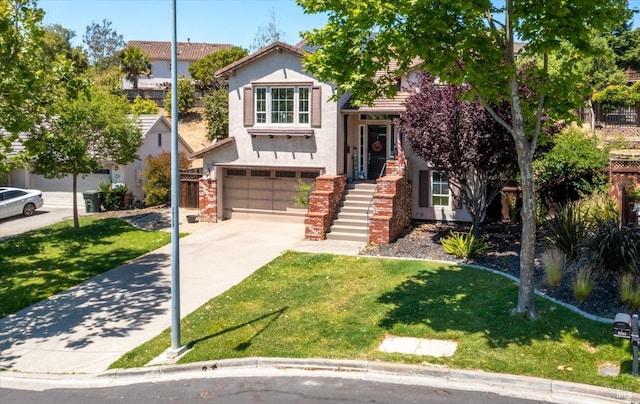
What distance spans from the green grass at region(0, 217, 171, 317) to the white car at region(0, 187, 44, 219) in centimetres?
309

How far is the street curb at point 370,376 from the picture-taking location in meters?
8.53

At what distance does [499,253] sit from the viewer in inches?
627

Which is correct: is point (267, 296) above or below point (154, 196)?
below

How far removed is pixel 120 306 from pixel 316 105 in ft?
33.7

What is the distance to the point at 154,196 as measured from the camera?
2552cm

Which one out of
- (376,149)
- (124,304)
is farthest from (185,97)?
(124,304)

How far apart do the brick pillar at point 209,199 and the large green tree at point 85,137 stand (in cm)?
327

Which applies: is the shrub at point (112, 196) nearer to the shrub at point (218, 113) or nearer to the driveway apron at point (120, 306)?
the driveway apron at point (120, 306)

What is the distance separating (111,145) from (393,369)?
646 inches

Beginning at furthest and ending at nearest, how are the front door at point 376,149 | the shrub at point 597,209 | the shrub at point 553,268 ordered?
1. the front door at point 376,149
2. the shrub at point 597,209
3. the shrub at point 553,268

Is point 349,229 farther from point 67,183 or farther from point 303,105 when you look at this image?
point 67,183

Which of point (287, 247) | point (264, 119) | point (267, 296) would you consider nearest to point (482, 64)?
point (267, 296)

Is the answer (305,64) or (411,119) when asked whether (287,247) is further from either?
(305,64)

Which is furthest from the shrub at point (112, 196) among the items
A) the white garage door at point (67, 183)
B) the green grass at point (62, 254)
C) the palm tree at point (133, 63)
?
the palm tree at point (133, 63)
